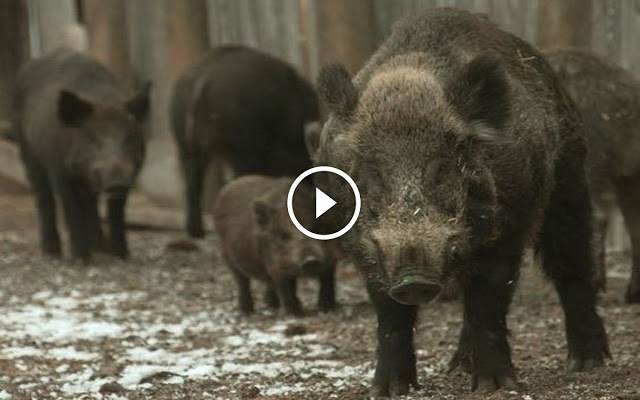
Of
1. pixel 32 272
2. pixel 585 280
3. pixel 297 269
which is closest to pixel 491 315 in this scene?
pixel 585 280

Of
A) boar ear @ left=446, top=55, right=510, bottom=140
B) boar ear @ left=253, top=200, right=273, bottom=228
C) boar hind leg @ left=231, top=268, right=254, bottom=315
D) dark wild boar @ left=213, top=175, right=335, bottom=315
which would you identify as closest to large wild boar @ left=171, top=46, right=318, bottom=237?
dark wild boar @ left=213, top=175, right=335, bottom=315

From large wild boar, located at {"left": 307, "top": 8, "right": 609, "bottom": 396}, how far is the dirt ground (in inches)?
9.3

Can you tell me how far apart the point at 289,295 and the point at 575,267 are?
98.4 inches

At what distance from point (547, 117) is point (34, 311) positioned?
169 inches

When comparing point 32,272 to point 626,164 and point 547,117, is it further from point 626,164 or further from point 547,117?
point 547,117

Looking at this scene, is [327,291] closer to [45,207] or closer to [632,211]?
[632,211]

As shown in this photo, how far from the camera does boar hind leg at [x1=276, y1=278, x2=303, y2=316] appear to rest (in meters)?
8.55

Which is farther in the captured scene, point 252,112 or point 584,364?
point 252,112

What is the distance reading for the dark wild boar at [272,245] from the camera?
332 inches

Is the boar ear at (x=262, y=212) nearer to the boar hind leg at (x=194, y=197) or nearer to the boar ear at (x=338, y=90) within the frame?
the boar ear at (x=338, y=90)

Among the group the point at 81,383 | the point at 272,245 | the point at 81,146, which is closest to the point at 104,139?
the point at 81,146

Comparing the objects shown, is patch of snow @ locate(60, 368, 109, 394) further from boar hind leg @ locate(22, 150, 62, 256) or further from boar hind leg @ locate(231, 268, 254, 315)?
boar hind leg @ locate(22, 150, 62, 256)

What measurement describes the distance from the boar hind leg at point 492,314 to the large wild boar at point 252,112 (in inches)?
240

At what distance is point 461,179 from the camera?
5.04 metres
